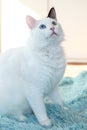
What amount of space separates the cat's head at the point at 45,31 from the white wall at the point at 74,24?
4.74 ft

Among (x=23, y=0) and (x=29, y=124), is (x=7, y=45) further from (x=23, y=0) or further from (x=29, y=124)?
(x=29, y=124)

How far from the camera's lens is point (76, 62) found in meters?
2.65

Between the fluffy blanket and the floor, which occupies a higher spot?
the fluffy blanket

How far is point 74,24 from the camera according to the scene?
2.60 meters

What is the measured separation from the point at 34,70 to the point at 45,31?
5.9 inches

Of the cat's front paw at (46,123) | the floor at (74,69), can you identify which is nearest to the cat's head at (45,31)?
the cat's front paw at (46,123)

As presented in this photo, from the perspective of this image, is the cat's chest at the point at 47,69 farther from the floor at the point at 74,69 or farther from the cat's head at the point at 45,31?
the floor at the point at 74,69

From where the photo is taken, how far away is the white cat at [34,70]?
1.06 m

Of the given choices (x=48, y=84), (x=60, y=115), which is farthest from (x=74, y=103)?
(x=48, y=84)

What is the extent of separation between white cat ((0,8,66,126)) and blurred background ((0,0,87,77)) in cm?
142

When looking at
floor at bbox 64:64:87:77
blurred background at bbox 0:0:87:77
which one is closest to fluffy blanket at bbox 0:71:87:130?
floor at bbox 64:64:87:77

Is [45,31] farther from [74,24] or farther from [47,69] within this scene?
[74,24]

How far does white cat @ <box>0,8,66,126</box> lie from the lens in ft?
3.47

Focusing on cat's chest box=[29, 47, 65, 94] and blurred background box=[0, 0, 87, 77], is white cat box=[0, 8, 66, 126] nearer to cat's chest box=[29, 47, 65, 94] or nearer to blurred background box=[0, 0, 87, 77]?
cat's chest box=[29, 47, 65, 94]
